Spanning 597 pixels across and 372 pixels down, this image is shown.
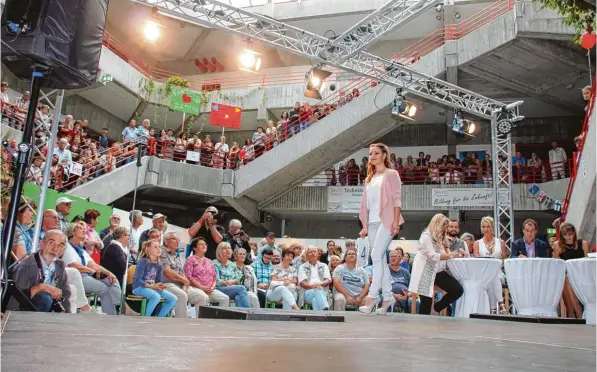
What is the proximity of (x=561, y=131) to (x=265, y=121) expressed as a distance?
10.4 metres

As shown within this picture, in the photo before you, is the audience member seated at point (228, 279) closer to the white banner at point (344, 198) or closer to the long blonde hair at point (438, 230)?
the long blonde hair at point (438, 230)

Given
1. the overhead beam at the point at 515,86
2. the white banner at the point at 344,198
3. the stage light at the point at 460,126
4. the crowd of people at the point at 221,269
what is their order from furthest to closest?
the white banner at the point at 344,198 < the overhead beam at the point at 515,86 < the stage light at the point at 460,126 < the crowd of people at the point at 221,269

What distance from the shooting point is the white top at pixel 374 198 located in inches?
169

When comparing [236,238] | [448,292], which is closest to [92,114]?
[236,238]

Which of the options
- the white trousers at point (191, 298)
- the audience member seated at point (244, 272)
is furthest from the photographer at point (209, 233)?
the white trousers at point (191, 298)

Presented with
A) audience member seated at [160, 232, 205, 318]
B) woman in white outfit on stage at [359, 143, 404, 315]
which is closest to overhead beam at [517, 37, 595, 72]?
woman in white outfit on stage at [359, 143, 404, 315]

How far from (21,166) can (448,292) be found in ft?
14.4

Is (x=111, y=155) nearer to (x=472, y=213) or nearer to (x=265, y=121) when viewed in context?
(x=265, y=121)

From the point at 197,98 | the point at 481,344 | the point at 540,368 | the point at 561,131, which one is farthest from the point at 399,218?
the point at 561,131

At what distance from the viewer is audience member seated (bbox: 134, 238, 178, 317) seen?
5.21 m

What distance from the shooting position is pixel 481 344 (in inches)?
71.2

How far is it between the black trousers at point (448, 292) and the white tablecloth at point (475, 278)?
2.6 inches

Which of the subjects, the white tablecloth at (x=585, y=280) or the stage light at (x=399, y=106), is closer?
the white tablecloth at (x=585, y=280)

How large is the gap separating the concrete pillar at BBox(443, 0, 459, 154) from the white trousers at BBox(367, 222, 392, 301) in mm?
10446
